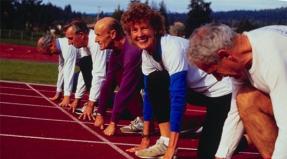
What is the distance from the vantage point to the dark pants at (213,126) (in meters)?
4.61

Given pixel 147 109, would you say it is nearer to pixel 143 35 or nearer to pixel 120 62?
pixel 143 35

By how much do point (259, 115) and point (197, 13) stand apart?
26208 millimetres

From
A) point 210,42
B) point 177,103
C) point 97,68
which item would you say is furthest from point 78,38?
point 210,42

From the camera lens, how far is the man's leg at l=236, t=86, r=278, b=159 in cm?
353

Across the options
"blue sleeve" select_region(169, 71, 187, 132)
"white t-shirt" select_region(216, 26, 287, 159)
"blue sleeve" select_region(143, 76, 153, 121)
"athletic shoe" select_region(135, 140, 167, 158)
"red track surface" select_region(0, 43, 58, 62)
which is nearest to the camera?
"white t-shirt" select_region(216, 26, 287, 159)

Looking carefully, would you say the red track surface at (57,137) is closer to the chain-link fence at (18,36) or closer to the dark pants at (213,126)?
the dark pants at (213,126)

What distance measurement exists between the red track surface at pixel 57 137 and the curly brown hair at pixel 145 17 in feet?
3.75

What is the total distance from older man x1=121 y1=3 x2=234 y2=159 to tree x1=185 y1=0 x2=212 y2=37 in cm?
2151

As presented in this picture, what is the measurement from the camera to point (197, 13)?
2945 cm

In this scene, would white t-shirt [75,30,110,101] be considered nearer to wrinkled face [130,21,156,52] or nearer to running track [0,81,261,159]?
running track [0,81,261,159]

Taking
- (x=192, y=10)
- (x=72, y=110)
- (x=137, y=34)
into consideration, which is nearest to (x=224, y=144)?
(x=137, y=34)

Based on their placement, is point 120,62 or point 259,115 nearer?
point 259,115

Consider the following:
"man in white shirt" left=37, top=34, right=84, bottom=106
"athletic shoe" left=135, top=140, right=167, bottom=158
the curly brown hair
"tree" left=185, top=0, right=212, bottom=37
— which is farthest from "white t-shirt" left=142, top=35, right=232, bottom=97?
"tree" left=185, top=0, right=212, bottom=37

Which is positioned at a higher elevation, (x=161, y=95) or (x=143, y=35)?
(x=143, y=35)
